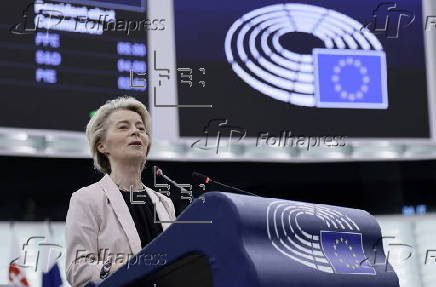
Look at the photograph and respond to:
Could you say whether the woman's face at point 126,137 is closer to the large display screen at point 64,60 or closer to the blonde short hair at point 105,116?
the blonde short hair at point 105,116

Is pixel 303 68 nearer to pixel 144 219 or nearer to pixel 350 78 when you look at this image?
pixel 350 78

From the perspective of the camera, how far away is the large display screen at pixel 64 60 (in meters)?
4.80

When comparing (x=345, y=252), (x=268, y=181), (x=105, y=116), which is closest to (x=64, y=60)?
(x=268, y=181)

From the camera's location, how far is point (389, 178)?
19.8ft

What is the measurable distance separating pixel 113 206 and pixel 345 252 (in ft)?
1.91

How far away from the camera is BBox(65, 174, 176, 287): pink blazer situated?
1.76 m

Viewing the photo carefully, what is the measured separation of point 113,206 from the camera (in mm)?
1859

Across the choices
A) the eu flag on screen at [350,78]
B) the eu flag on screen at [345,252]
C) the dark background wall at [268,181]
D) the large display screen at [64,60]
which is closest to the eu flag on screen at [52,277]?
the dark background wall at [268,181]

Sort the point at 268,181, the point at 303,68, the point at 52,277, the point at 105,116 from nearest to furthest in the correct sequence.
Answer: the point at 105,116 → the point at 52,277 → the point at 303,68 → the point at 268,181

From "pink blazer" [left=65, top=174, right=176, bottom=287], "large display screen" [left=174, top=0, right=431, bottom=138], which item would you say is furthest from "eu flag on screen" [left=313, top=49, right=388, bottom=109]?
"pink blazer" [left=65, top=174, right=176, bottom=287]

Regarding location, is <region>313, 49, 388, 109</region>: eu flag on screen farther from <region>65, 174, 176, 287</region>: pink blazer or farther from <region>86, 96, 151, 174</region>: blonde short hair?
<region>65, 174, 176, 287</region>: pink blazer

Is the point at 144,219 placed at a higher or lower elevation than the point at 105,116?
lower

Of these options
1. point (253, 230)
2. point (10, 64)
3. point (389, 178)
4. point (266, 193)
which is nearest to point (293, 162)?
point (266, 193)

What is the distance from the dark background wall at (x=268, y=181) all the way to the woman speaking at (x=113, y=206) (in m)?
3.13
